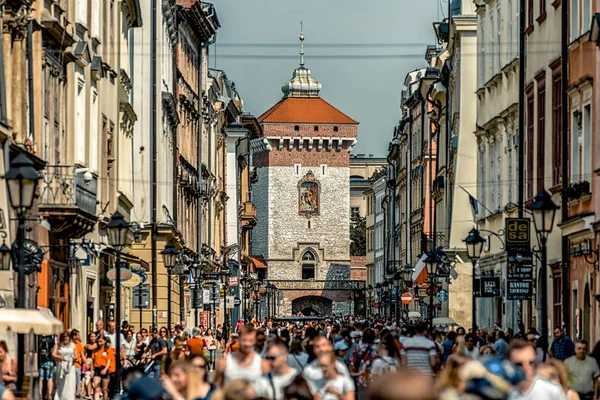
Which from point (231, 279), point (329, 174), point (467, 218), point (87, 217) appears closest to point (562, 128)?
point (87, 217)

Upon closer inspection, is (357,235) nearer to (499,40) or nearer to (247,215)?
(247,215)

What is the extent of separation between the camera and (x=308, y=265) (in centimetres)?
15050

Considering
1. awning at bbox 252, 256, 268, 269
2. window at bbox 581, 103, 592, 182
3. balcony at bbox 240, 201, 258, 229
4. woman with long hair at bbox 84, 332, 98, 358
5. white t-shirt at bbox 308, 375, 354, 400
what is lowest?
woman with long hair at bbox 84, 332, 98, 358

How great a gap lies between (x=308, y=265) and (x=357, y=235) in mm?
29369

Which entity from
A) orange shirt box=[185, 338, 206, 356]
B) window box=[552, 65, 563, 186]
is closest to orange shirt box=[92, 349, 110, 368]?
orange shirt box=[185, 338, 206, 356]

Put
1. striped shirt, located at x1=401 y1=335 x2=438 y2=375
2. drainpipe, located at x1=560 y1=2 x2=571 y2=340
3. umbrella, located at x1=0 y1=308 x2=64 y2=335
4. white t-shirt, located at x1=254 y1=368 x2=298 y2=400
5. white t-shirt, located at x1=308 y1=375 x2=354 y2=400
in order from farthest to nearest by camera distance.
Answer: drainpipe, located at x1=560 y1=2 x2=571 y2=340
striped shirt, located at x1=401 y1=335 x2=438 y2=375
umbrella, located at x1=0 y1=308 x2=64 y2=335
white t-shirt, located at x1=308 y1=375 x2=354 y2=400
white t-shirt, located at x1=254 y1=368 x2=298 y2=400

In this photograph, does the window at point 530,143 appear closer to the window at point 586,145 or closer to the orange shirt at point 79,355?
the window at point 586,145

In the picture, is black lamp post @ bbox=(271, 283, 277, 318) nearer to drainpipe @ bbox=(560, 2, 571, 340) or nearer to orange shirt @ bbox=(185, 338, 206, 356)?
orange shirt @ bbox=(185, 338, 206, 356)

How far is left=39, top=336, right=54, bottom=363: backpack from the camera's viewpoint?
2830cm

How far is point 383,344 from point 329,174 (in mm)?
126706

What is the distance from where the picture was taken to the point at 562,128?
3177cm

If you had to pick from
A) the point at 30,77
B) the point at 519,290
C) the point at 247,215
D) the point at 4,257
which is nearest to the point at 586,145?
the point at 519,290

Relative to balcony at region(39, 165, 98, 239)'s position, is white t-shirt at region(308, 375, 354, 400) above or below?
below

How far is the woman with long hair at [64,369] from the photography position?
87.8 feet
